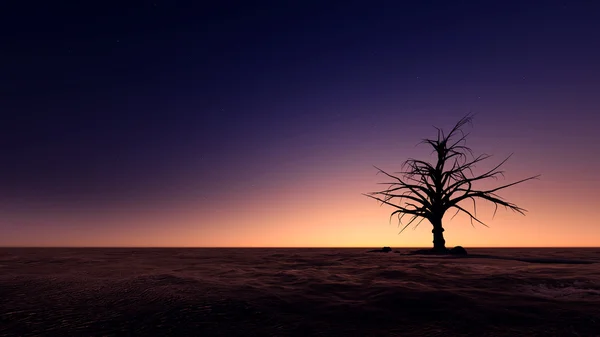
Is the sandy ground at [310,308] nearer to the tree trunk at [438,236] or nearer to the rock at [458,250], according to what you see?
the rock at [458,250]

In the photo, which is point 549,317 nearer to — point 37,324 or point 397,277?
point 397,277

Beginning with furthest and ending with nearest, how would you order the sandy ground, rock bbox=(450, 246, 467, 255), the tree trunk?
the tree trunk
rock bbox=(450, 246, 467, 255)
the sandy ground

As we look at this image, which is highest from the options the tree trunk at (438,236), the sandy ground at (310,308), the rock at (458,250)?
the tree trunk at (438,236)

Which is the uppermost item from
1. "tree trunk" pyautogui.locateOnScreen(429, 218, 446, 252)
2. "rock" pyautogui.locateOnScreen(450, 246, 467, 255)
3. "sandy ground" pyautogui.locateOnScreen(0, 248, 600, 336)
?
"tree trunk" pyautogui.locateOnScreen(429, 218, 446, 252)

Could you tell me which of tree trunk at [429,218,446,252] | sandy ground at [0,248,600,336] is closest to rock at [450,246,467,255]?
tree trunk at [429,218,446,252]

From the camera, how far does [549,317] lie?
446cm

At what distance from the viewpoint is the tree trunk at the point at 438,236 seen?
72.2 feet

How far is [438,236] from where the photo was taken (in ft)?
73.2

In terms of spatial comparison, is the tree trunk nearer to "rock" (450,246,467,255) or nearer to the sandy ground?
"rock" (450,246,467,255)

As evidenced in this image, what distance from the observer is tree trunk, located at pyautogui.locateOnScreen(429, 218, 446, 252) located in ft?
72.2

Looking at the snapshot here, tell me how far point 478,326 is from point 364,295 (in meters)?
2.21

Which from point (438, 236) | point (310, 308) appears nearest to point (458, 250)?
point (438, 236)

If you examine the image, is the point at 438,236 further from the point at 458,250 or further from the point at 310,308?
the point at 310,308

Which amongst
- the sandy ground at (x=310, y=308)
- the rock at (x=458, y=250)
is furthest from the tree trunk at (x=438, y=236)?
the sandy ground at (x=310, y=308)
